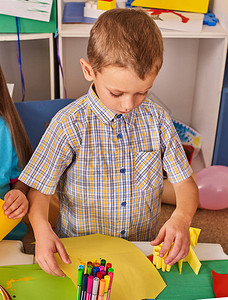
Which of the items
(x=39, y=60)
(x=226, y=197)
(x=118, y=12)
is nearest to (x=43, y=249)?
(x=118, y=12)

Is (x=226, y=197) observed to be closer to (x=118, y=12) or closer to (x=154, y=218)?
(x=154, y=218)

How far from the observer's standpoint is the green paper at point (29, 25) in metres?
1.44

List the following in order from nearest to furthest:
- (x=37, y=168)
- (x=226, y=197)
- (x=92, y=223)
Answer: (x=37, y=168)
(x=92, y=223)
(x=226, y=197)

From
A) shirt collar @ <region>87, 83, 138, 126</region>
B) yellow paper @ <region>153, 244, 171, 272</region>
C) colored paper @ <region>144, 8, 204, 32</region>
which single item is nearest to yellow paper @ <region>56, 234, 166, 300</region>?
yellow paper @ <region>153, 244, 171, 272</region>

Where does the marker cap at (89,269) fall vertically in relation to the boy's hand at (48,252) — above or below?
above

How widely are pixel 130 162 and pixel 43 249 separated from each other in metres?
0.31

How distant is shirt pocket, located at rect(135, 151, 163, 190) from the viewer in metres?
0.94

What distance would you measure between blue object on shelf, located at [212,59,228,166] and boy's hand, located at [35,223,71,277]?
1256 mm

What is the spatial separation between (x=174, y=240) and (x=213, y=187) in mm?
927

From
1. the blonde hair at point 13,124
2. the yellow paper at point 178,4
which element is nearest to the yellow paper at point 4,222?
the blonde hair at point 13,124

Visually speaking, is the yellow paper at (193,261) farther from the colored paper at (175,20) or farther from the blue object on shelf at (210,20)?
the blue object on shelf at (210,20)

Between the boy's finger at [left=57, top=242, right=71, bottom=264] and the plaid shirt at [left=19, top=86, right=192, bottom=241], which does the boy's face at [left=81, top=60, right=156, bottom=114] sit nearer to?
the plaid shirt at [left=19, top=86, right=192, bottom=241]

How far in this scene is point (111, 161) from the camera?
0.93 meters

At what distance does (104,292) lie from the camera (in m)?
0.60
